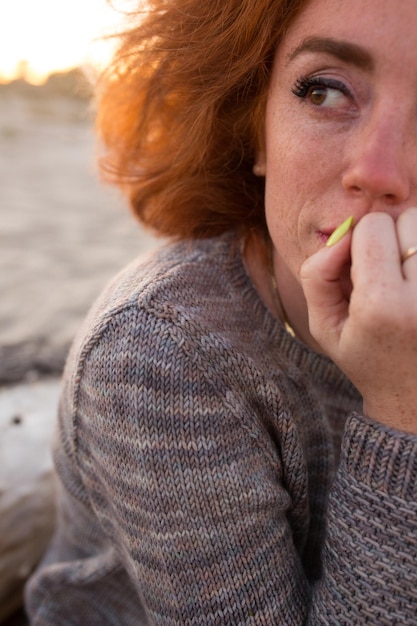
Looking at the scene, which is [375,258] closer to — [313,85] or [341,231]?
[341,231]

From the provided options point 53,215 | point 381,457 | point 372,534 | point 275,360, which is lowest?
point 372,534

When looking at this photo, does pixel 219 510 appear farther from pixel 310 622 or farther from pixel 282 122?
pixel 282 122

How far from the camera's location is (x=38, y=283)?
12.2 feet

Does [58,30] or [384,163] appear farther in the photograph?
[58,30]

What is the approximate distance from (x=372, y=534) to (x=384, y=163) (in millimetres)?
705

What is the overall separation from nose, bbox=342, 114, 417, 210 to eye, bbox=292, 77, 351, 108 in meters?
0.10

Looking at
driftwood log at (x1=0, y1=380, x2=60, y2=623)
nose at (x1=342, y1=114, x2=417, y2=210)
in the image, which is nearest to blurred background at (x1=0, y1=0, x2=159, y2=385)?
driftwood log at (x1=0, y1=380, x2=60, y2=623)

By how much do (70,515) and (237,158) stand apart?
3.64 ft

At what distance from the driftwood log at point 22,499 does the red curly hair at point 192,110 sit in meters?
0.95

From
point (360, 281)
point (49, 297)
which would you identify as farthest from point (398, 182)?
point (49, 297)

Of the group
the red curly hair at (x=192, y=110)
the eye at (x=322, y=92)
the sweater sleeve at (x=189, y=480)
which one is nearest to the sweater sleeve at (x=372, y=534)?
the sweater sleeve at (x=189, y=480)

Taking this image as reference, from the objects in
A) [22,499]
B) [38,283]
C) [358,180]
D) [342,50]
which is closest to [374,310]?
[358,180]

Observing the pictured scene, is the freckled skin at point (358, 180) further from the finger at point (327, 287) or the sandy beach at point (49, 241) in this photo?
the sandy beach at point (49, 241)

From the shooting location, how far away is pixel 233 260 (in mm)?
1660
